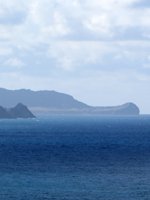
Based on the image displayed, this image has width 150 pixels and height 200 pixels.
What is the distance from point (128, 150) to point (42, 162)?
3548 centimetres

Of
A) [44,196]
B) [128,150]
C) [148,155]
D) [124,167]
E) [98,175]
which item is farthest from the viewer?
[128,150]

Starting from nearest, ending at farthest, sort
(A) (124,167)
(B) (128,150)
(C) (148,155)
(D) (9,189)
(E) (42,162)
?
(D) (9,189), (A) (124,167), (E) (42,162), (C) (148,155), (B) (128,150)

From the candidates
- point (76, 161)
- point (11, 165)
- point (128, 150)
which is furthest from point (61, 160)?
point (128, 150)

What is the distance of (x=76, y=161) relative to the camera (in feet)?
359

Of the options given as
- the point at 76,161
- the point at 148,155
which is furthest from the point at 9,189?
the point at 148,155

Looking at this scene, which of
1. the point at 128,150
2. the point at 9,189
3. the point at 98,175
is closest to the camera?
the point at 9,189

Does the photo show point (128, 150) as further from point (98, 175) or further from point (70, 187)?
point (70, 187)

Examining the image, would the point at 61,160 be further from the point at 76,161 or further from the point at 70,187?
the point at 70,187

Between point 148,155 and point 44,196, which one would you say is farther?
point 148,155

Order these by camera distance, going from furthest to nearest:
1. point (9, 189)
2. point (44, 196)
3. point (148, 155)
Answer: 1. point (148, 155)
2. point (9, 189)
3. point (44, 196)

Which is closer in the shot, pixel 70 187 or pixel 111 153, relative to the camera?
pixel 70 187

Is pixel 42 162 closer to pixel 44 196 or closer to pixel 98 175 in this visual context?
pixel 98 175

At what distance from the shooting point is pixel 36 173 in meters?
90.2

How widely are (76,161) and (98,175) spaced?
21847mm
